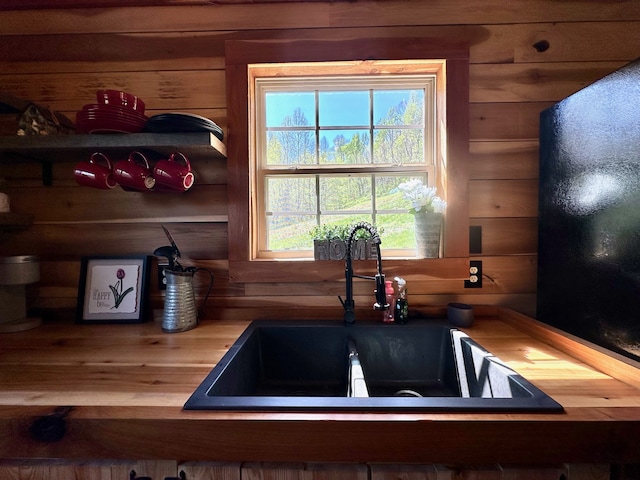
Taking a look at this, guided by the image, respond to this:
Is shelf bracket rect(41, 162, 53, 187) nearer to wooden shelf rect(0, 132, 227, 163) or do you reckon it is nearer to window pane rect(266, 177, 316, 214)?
wooden shelf rect(0, 132, 227, 163)

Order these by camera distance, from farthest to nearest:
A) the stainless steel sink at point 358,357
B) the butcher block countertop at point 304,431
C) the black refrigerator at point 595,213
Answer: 1. the stainless steel sink at point 358,357
2. the black refrigerator at point 595,213
3. the butcher block countertop at point 304,431

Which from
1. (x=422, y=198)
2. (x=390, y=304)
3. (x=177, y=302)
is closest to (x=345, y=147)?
(x=422, y=198)

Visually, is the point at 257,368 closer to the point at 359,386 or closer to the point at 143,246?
the point at 359,386

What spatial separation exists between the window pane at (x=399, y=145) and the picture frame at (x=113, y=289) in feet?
3.90

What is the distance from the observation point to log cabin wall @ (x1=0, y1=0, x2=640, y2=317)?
1247mm

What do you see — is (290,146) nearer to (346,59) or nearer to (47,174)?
(346,59)

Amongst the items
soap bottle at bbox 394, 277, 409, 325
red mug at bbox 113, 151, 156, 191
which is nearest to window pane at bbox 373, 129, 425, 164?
soap bottle at bbox 394, 277, 409, 325

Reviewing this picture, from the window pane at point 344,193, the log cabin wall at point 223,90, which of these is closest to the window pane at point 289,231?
the window pane at point 344,193

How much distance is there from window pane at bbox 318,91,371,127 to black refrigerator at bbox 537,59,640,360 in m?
0.77

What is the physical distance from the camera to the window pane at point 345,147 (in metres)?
1.43

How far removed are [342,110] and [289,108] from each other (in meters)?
0.26

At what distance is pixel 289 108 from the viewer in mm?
1430

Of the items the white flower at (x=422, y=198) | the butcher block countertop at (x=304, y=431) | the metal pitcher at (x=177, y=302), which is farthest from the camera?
the white flower at (x=422, y=198)

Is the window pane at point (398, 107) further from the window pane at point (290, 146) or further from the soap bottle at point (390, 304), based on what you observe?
the soap bottle at point (390, 304)
